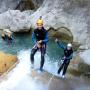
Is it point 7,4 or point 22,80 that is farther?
point 7,4

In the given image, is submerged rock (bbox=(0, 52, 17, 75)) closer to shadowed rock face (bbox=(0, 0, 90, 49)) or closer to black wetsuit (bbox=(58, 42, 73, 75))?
black wetsuit (bbox=(58, 42, 73, 75))

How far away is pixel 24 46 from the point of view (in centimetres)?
2205

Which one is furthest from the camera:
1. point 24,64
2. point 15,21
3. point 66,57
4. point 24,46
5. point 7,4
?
point 7,4

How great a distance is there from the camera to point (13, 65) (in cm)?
1652

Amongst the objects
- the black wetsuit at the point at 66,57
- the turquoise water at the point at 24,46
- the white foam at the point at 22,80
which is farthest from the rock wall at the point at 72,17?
the black wetsuit at the point at 66,57

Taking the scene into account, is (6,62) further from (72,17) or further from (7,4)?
(7,4)

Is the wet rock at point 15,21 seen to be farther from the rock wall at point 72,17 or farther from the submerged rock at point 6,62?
the submerged rock at point 6,62

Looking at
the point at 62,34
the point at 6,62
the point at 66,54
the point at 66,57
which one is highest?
the point at 66,54

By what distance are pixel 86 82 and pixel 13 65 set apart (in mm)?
3673

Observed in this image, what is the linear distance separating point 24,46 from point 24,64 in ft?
17.3

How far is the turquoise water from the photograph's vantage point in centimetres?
2045

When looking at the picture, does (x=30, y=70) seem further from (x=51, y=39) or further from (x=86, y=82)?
(x=51, y=39)

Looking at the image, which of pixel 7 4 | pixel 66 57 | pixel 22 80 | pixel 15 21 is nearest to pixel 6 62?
pixel 22 80

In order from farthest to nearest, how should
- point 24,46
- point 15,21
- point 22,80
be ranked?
1. point 15,21
2. point 24,46
3. point 22,80
